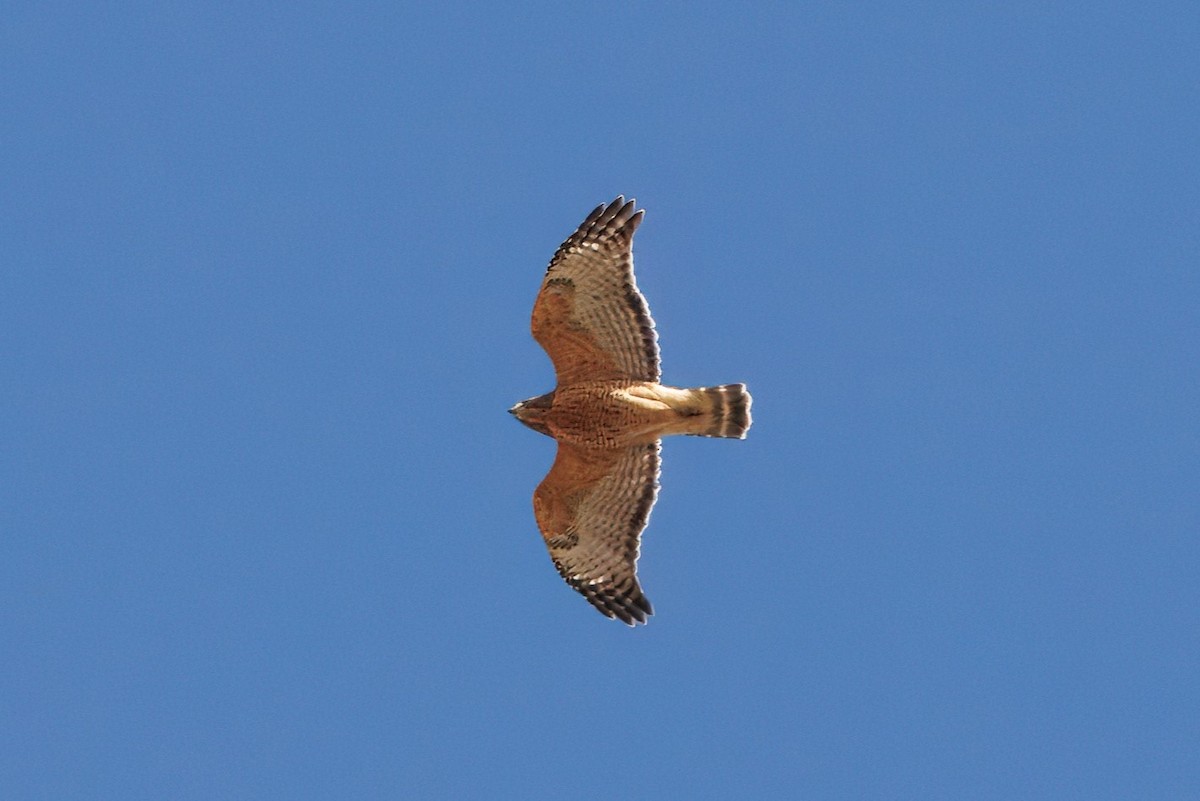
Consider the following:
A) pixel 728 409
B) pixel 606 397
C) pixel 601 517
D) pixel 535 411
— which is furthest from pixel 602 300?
pixel 601 517

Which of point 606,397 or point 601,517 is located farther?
point 601,517

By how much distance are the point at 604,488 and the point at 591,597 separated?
1.03 m

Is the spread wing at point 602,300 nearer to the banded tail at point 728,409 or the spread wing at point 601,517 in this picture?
the banded tail at point 728,409

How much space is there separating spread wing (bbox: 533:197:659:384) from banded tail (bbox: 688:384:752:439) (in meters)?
0.53

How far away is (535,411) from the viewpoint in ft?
58.1

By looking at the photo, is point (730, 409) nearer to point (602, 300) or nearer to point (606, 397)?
point (606, 397)

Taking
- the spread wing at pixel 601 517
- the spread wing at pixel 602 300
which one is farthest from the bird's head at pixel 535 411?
the spread wing at pixel 602 300

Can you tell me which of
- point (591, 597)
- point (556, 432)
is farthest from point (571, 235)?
point (591, 597)

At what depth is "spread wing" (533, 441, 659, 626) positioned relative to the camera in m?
17.9

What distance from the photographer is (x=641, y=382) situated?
17.5 metres

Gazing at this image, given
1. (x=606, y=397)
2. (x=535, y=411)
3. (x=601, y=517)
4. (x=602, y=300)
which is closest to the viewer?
(x=602, y=300)

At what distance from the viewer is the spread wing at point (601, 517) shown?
17922 mm

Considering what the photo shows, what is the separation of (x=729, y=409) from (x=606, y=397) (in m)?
1.07

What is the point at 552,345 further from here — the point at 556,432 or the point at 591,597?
the point at 591,597
